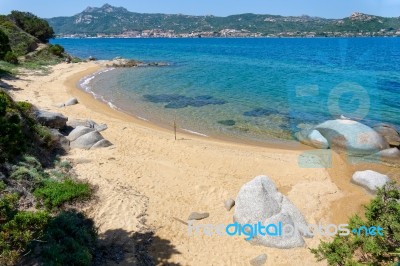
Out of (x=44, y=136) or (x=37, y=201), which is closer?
(x=37, y=201)

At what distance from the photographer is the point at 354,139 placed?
18.6 m

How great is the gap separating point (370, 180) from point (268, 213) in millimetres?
6100

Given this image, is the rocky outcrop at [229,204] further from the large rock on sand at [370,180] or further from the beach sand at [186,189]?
the large rock on sand at [370,180]

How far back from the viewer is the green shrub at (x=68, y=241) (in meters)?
7.26

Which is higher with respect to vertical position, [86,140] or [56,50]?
[56,50]

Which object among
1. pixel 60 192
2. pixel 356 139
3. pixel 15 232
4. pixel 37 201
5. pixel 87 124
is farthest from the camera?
pixel 87 124

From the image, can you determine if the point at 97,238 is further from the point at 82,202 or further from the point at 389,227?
the point at 389,227

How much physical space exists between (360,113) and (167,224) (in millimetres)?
21867

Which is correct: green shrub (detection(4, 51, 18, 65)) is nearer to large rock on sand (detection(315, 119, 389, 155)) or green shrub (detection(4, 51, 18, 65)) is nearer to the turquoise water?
the turquoise water

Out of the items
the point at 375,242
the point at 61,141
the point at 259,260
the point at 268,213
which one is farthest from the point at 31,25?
the point at 375,242

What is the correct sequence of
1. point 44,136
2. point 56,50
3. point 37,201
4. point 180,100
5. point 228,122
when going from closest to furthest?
point 37,201, point 44,136, point 228,122, point 180,100, point 56,50

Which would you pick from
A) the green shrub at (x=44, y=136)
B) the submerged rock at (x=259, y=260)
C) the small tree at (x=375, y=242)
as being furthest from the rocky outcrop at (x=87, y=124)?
the small tree at (x=375, y=242)

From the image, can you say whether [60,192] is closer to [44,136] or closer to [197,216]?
[44,136]

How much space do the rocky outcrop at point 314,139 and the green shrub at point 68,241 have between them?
14.3 m
